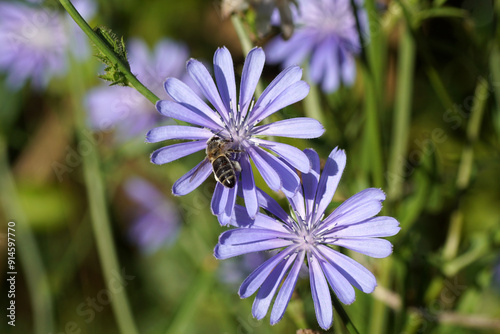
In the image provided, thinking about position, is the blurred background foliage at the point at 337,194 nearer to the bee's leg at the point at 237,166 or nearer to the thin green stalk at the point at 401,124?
the thin green stalk at the point at 401,124

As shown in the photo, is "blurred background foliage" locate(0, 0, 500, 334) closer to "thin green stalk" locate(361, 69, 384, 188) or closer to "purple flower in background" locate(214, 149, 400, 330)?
"thin green stalk" locate(361, 69, 384, 188)

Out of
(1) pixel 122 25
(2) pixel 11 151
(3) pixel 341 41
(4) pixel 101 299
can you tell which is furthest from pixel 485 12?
(2) pixel 11 151

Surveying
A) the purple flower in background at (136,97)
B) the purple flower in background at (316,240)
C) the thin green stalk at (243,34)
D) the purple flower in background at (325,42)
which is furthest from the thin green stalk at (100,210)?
the purple flower in background at (316,240)

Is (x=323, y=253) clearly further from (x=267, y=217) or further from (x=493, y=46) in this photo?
(x=493, y=46)

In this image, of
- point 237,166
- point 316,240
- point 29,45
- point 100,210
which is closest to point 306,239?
point 316,240

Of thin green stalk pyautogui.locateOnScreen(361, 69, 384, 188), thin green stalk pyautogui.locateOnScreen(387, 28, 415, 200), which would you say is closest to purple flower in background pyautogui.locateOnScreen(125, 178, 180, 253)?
thin green stalk pyautogui.locateOnScreen(387, 28, 415, 200)
